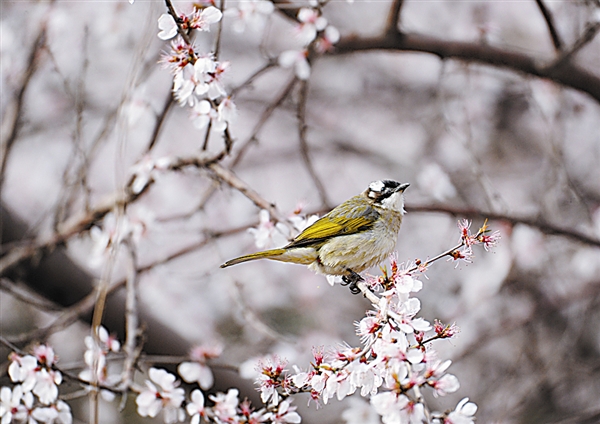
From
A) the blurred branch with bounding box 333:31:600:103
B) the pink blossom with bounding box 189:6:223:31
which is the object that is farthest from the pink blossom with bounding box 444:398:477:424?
the blurred branch with bounding box 333:31:600:103

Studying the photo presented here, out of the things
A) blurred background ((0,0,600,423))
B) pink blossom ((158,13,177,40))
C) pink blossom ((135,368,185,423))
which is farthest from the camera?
blurred background ((0,0,600,423))

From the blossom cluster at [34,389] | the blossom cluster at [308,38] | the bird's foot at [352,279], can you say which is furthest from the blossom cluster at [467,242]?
the blossom cluster at [308,38]

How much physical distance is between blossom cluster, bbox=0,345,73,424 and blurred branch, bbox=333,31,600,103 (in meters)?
2.43

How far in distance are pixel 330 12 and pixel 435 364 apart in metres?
6.09

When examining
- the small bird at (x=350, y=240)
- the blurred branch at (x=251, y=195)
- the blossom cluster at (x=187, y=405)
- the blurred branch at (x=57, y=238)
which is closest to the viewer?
the blossom cluster at (x=187, y=405)

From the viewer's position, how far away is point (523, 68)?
3645 mm

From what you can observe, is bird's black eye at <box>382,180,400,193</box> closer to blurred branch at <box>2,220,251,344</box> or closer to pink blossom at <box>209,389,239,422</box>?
blurred branch at <box>2,220,251,344</box>

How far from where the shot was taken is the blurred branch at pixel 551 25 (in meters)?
3.20

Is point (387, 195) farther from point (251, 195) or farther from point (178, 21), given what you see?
point (178, 21)

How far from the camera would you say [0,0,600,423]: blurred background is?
5.28m

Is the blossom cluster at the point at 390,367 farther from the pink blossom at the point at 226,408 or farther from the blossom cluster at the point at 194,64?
the blossom cluster at the point at 194,64

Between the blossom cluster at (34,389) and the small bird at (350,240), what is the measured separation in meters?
0.95

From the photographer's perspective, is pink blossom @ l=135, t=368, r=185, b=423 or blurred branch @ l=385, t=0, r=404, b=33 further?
blurred branch @ l=385, t=0, r=404, b=33

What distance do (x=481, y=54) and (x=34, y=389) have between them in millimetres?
3003
